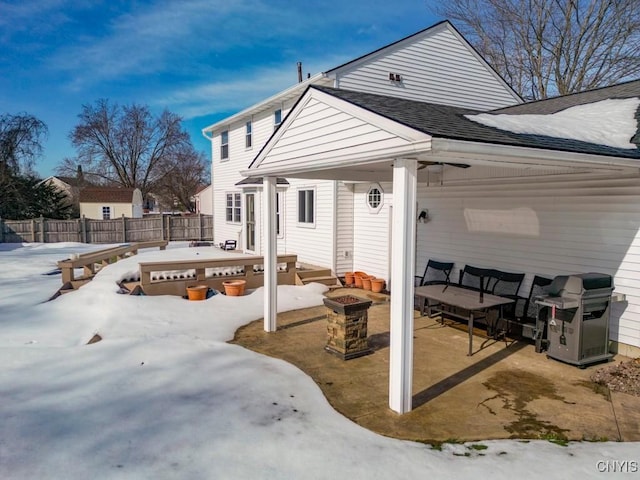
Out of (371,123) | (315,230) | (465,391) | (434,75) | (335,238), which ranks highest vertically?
(434,75)

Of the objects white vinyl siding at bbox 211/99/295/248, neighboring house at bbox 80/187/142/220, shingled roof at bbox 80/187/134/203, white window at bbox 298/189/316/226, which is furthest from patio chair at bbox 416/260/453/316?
shingled roof at bbox 80/187/134/203

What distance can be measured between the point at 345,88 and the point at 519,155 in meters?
6.91

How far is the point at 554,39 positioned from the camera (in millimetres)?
16031

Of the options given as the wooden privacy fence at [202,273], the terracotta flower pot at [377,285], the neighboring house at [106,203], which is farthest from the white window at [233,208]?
the neighboring house at [106,203]

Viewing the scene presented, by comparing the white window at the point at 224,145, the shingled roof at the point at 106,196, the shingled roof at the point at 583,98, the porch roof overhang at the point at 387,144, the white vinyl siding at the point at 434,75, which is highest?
the white vinyl siding at the point at 434,75

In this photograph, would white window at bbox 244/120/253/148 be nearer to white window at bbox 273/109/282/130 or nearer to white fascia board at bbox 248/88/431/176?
white window at bbox 273/109/282/130

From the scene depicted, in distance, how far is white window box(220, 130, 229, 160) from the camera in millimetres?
15552

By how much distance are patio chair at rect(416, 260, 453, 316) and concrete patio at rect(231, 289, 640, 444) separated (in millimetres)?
1108

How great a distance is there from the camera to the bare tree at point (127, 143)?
37.1 meters

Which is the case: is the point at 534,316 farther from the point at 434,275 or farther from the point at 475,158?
the point at 475,158

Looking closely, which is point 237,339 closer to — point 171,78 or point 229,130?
point 229,130

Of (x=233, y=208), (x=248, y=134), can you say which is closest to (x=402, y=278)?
(x=248, y=134)

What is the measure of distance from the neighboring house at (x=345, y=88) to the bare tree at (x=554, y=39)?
5119mm

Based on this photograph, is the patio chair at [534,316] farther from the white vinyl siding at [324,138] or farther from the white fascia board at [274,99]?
the white fascia board at [274,99]
